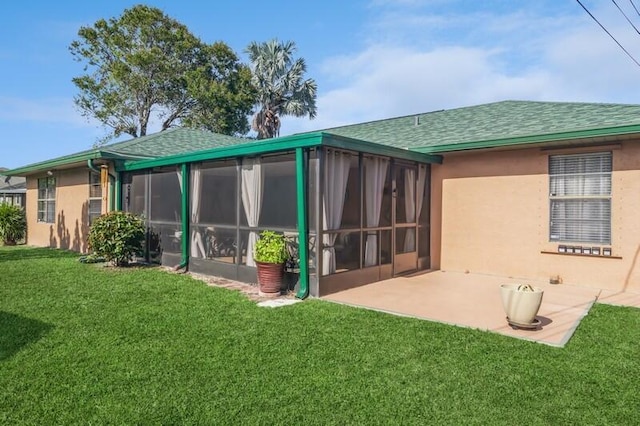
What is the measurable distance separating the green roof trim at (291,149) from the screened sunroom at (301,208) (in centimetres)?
2

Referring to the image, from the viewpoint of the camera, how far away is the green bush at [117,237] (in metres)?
8.53

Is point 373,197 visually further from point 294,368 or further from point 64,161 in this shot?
point 64,161

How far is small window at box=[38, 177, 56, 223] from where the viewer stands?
1329cm

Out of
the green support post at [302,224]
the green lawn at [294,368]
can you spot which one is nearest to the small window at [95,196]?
the green lawn at [294,368]

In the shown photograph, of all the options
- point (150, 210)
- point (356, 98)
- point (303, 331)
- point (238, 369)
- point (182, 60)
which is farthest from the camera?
point (182, 60)

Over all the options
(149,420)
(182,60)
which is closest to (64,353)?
(149,420)

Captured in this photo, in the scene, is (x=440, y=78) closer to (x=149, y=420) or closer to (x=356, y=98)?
(x=356, y=98)

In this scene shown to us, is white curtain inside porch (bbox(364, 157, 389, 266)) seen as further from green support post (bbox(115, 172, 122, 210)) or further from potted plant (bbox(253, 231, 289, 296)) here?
green support post (bbox(115, 172, 122, 210))

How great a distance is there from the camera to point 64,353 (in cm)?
376

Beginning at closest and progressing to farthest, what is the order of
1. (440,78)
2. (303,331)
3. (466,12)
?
1. (303,331)
2. (466,12)
3. (440,78)

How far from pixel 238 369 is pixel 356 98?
18.3 meters

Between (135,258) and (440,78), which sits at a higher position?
(440,78)

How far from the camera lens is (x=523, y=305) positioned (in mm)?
4465

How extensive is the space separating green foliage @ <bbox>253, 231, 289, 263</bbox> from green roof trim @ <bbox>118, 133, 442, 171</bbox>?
4.65ft
